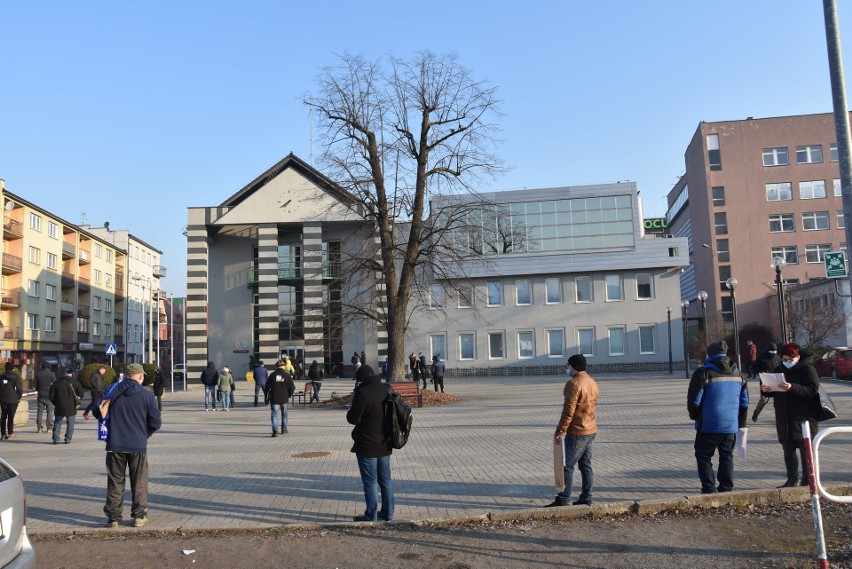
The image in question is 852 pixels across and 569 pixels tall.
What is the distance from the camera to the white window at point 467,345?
47250mm

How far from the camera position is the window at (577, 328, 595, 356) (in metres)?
46.2

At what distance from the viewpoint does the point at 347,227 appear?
146 ft

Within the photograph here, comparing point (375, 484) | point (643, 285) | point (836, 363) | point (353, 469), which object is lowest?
point (353, 469)

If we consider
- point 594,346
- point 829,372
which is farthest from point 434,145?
point 594,346

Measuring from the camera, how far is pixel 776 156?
216ft

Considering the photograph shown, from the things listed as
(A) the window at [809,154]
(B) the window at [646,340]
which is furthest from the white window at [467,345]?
(A) the window at [809,154]

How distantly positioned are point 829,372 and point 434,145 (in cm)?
2138

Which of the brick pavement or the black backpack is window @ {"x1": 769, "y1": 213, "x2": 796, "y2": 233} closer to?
the brick pavement

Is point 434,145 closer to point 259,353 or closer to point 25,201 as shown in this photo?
point 259,353

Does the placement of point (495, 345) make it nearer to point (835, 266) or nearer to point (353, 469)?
point (835, 266)

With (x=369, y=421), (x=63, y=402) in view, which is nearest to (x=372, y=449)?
(x=369, y=421)

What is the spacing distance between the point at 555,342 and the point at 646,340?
6119 mm

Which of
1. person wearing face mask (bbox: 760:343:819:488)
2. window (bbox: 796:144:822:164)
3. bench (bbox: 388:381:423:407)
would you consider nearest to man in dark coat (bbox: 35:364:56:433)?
bench (bbox: 388:381:423:407)

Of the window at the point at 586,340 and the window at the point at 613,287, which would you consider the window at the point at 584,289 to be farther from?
the window at the point at 586,340
